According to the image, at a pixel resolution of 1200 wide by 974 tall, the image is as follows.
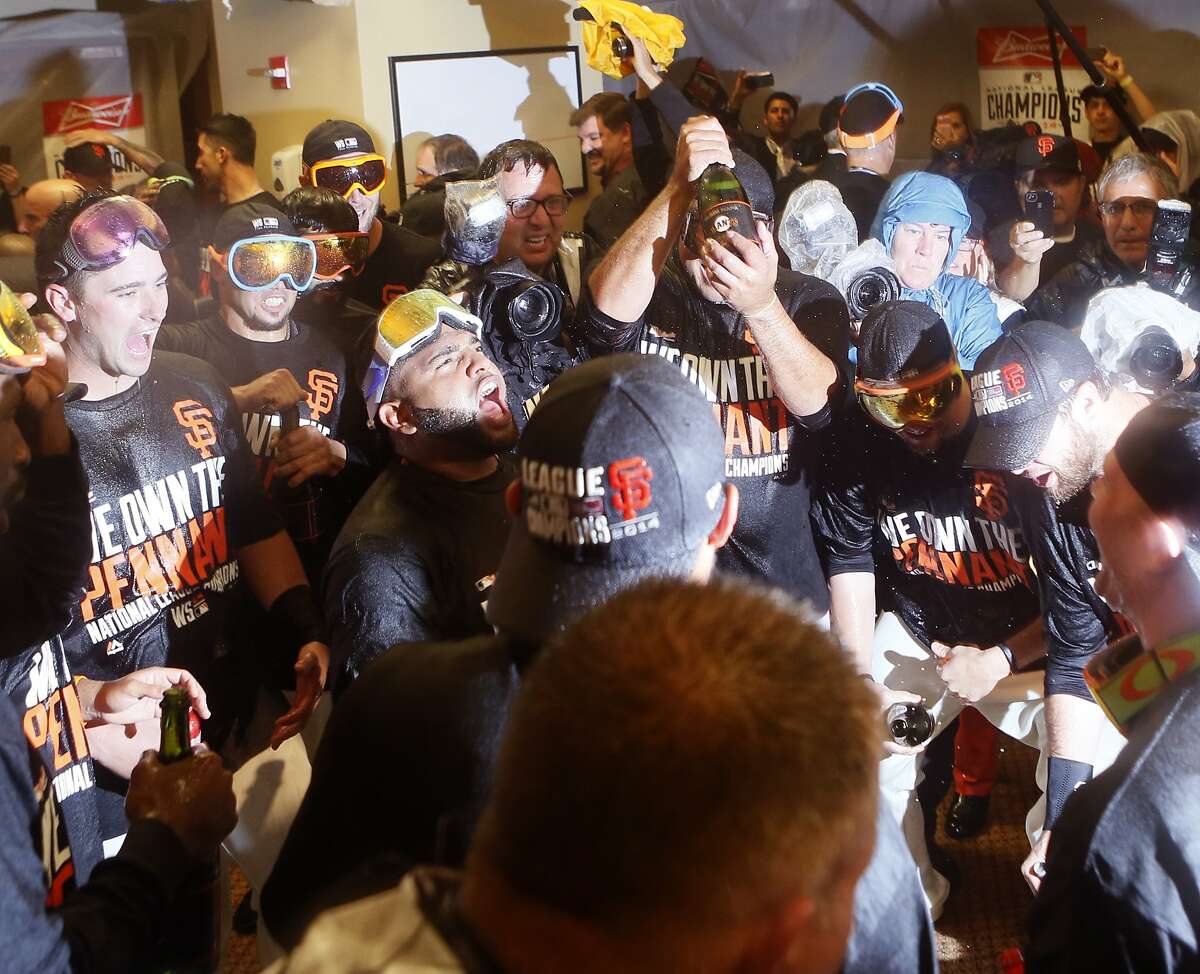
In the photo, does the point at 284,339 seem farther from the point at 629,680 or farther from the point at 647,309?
the point at 629,680

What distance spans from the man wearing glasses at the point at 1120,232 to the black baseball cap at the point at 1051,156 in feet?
2.67

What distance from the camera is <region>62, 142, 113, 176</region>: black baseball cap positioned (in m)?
6.41

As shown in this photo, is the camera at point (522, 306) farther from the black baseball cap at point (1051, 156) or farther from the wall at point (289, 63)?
the wall at point (289, 63)

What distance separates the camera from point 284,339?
3.74m

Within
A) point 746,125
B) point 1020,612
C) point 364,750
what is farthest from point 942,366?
point 746,125

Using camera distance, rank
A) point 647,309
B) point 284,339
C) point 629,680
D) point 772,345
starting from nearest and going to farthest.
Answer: point 629,680 < point 772,345 < point 647,309 < point 284,339

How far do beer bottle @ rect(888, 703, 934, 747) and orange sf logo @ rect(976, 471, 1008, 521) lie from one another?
0.62 m

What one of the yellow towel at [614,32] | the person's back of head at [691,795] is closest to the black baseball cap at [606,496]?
the person's back of head at [691,795]

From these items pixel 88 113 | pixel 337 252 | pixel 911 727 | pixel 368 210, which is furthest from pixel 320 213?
pixel 88 113

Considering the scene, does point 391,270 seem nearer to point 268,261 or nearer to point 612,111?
point 268,261

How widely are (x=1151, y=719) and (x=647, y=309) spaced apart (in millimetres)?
2116

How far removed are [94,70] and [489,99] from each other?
330 centimetres

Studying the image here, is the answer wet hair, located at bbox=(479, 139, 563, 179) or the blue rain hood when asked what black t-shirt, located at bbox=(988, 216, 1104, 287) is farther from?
wet hair, located at bbox=(479, 139, 563, 179)

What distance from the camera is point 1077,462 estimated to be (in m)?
2.95
